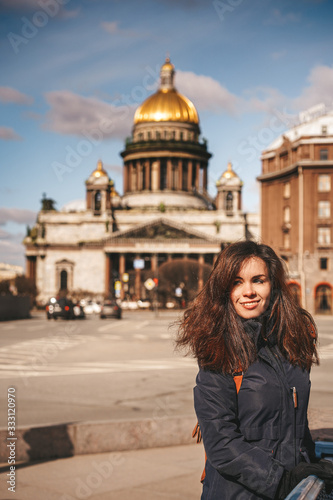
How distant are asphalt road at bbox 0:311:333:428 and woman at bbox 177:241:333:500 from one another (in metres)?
3.94

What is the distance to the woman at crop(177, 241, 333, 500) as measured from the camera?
130 inches

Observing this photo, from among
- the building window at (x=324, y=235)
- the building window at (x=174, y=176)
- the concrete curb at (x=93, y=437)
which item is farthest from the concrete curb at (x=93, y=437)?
the building window at (x=174, y=176)

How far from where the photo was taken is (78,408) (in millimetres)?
11688

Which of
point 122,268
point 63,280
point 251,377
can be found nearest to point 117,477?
point 251,377

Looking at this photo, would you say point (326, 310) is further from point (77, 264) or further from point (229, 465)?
point (229, 465)

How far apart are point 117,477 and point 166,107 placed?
362 feet

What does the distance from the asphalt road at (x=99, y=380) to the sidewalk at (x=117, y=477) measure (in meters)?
1.54

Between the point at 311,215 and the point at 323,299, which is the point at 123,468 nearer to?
the point at 323,299

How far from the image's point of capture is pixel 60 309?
4881cm

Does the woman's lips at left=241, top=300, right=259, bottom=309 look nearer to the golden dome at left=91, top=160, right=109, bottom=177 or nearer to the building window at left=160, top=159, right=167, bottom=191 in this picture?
the golden dome at left=91, top=160, right=109, bottom=177

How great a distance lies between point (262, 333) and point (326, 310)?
60.8 m

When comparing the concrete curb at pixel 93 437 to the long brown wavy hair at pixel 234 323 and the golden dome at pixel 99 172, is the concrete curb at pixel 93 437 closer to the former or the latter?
the long brown wavy hair at pixel 234 323

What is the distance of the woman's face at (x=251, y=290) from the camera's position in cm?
380

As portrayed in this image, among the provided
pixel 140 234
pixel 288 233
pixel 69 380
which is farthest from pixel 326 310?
pixel 69 380
